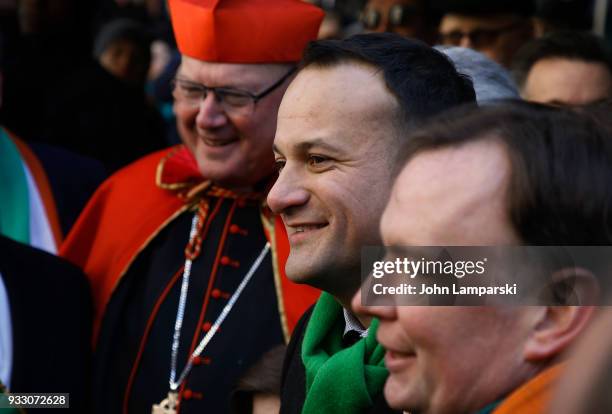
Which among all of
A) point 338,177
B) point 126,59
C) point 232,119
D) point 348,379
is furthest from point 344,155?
point 126,59

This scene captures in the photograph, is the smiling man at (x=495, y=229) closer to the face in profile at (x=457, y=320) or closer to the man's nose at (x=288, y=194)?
the face in profile at (x=457, y=320)

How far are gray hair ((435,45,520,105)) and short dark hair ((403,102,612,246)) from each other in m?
1.37

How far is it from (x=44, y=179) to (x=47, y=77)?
213cm

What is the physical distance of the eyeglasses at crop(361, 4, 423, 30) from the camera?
17.6 ft

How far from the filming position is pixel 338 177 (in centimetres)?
237

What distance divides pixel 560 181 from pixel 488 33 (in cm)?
350

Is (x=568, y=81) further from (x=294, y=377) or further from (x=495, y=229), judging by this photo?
(x=495, y=229)

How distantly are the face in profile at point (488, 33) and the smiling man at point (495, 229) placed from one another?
3177mm

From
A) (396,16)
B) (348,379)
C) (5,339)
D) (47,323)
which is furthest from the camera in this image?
(396,16)

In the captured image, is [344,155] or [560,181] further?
[344,155]

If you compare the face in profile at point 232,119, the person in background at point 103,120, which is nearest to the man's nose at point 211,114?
the face in profile at point 232,119

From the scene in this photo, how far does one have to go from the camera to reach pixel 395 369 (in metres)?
1.76

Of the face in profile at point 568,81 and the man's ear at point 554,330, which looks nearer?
the man's ear at point 554,330

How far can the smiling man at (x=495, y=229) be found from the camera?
1600 millimetres
